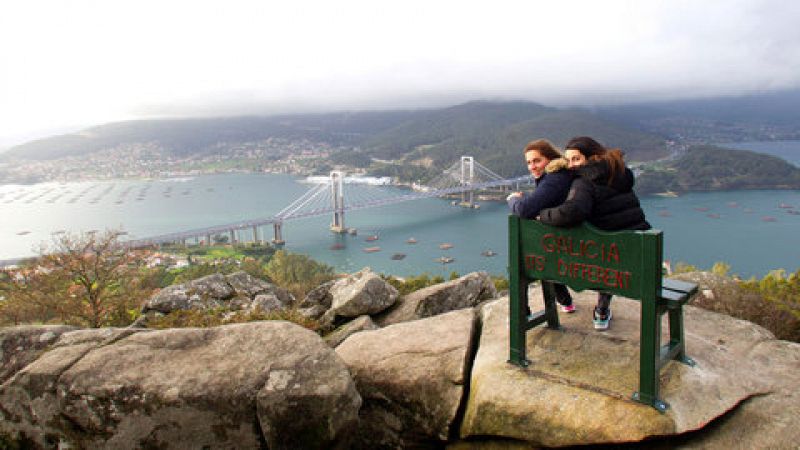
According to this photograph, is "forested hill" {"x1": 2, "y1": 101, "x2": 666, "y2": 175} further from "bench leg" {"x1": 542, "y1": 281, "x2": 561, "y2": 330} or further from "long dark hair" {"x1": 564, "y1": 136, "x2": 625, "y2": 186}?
"long dark hair" {"x1": 564, "y1": 136, "x2": 625, "y2": 186}

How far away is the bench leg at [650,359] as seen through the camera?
232 centimetres

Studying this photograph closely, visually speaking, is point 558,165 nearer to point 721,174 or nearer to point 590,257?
point 590,257

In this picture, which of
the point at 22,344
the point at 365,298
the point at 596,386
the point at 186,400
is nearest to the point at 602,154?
the point at 596,386

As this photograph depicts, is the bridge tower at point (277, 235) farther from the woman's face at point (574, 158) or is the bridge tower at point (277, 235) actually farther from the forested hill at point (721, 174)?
the forested hill at point (721, 174)

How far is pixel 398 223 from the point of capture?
45.3 metres

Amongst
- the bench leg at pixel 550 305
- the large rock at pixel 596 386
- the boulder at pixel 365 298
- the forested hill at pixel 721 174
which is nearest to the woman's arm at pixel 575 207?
the bench leg at pixel 550 305

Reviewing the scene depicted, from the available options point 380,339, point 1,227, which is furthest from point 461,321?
point 1,227

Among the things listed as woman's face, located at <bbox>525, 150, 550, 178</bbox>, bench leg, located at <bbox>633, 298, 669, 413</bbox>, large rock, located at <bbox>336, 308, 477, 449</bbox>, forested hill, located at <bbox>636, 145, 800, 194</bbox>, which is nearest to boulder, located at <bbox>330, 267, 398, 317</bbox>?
large rock, located at <bbox>336, 308, 477, 449</bbox>

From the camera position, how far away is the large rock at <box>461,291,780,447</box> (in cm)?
230

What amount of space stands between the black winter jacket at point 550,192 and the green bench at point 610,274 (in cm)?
8

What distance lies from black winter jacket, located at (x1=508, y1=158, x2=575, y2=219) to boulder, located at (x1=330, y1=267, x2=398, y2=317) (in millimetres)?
2902

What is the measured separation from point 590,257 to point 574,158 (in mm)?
542

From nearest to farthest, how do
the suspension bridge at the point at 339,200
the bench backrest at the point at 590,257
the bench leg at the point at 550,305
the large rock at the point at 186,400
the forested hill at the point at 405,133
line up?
the bench backrest at the point at 590,257 < the large rock at the point at 186,400 < the bench leg at the point at 550,305 < the suspension bridge at the point at 339,200 < the forested hill at the point at 405,133

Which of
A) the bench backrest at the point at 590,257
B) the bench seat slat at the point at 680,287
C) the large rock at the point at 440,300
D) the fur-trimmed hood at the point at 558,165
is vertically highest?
the fur-trimmed hood at the point at 558,165
